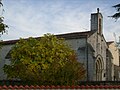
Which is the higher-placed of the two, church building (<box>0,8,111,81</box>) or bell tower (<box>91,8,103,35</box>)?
bell tower (<box>91,8,103,35</box>)

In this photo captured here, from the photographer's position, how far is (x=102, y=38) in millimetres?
54531

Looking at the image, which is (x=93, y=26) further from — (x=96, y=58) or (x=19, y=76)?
(x=19, y=76)


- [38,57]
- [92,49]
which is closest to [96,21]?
[92,49]

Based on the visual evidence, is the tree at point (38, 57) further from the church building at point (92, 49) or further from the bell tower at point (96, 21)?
the bell tower at point (96, 21)

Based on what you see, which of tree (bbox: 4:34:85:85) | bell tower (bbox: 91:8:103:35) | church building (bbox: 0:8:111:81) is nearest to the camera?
tree (bbox: 4:34:85:85)

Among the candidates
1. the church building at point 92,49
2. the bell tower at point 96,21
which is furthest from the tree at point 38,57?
the bell tower at point 96,21

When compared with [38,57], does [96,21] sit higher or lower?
higher

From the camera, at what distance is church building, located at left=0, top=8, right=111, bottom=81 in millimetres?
48562

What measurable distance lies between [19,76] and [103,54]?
65.8ft

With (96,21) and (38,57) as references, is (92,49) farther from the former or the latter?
(38,57)

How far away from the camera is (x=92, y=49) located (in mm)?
48562

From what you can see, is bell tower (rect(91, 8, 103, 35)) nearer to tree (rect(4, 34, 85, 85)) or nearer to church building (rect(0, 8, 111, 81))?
church building (rect(0, 8, 111, 81))

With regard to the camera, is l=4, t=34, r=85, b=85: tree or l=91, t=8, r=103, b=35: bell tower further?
l=91, t=8, r=103, b=35: bell tower

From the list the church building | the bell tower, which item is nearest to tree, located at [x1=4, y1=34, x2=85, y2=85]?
the church building
